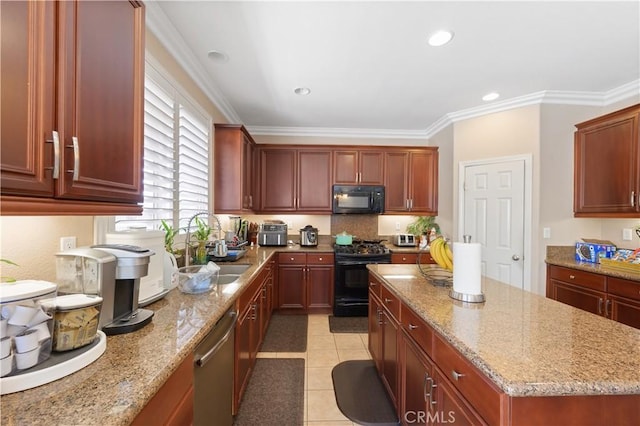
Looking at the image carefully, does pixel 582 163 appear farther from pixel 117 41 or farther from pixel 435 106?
pixel 117 41

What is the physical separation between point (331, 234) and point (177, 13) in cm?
330

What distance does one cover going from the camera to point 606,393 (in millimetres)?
751

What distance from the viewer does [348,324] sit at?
3.38m

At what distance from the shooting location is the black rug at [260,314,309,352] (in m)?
2.78

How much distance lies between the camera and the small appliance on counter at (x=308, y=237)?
401cm

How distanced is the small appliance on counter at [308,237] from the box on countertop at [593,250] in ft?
10.1

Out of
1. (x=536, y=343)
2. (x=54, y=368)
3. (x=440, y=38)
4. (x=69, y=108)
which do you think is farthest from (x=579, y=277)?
(x=69, y=108)

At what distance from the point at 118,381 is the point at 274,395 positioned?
5.23 ft

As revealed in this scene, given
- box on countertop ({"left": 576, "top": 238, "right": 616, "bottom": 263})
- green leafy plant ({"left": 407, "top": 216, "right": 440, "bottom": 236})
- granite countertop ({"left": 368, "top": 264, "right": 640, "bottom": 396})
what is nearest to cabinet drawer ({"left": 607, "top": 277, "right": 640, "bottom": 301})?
box on countertop ({"left": 576, "top": 238, "right": 616, "bottom": 263})

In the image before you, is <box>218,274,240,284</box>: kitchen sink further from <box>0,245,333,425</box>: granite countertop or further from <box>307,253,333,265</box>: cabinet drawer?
<box>307,253,333,265</box>: cabinet drawer

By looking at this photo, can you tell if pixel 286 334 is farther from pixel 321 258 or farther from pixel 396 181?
pixel 396 181

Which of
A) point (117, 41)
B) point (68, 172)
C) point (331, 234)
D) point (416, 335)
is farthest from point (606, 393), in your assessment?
point (331, 234)

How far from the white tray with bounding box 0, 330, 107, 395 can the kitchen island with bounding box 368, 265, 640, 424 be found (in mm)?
1227

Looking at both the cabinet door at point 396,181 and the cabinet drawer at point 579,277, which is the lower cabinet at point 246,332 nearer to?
the cabinet door at point 396,181
